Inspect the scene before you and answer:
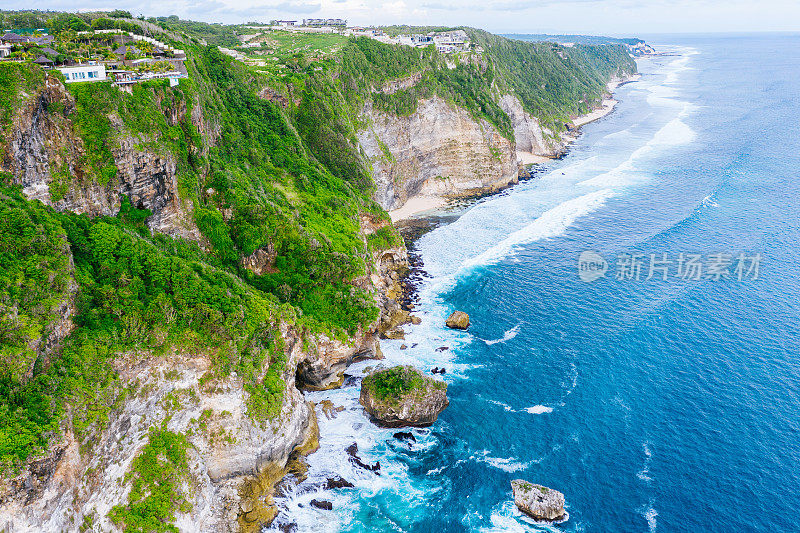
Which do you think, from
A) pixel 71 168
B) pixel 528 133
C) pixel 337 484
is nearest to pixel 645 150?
pixel 528 133

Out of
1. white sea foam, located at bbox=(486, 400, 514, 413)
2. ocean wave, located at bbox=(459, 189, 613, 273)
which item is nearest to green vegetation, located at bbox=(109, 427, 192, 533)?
white sea foam, located at bbox=(486, 400, 514, 413)

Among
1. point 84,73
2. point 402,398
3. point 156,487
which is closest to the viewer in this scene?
point 156,487

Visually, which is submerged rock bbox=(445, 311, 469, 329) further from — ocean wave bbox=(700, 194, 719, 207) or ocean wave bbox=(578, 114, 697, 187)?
ocean wave bbox=(578, 114, 697, 187)

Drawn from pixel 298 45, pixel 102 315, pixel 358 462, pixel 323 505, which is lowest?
pixel 323 505

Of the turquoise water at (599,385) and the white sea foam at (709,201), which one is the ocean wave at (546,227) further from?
the white sea foam at (709,201)

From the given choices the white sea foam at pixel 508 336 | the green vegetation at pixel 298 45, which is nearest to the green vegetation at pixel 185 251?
the green vegetation at pixel 298 45

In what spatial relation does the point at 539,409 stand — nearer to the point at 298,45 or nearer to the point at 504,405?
the point at 504,405
